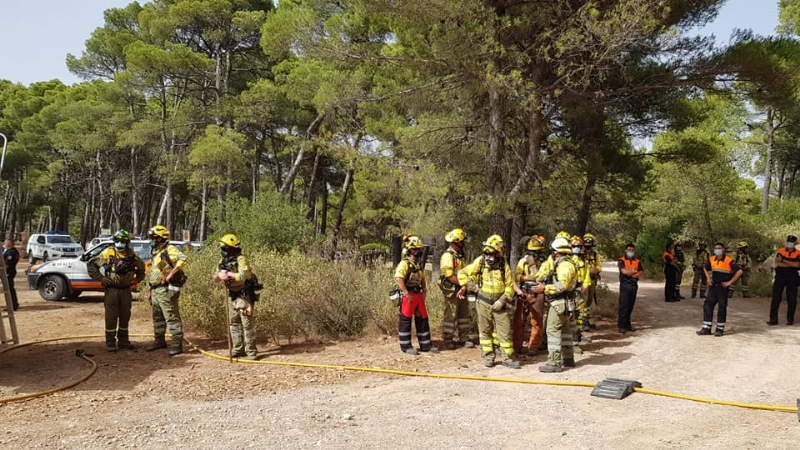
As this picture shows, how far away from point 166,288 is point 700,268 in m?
13.8

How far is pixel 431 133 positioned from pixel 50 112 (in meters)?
33.2

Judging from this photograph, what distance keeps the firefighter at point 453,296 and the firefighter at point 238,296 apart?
2796 millimetres

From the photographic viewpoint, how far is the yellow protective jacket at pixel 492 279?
7402mm

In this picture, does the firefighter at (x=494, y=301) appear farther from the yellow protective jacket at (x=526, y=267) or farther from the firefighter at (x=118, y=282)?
the firefighter at (x=118, y=282)

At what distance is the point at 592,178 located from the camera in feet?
45.1

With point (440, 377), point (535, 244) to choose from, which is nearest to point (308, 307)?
point (440, 377)

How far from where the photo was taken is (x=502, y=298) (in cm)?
730

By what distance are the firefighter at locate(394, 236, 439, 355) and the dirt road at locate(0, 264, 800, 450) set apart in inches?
12.4

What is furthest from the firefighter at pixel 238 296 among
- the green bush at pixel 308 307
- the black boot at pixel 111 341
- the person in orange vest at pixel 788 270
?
the person in orange vest at pixel 788 270

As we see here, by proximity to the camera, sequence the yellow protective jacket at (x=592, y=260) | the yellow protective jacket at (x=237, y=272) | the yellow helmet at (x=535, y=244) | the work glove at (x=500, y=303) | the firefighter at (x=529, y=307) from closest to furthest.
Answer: the work glove at (x=500, y=303), the yellow protective jacket at (x=237, y=272), the firefighter at (x=529, y=307), the yellow helmet at (x=535, y=244), the yellow protective jacket at (x=592, y=260)

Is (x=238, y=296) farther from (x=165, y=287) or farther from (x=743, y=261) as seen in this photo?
(x=743, y=261)

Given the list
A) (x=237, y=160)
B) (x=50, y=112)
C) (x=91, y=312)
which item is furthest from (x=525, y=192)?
(x=50, y=112)

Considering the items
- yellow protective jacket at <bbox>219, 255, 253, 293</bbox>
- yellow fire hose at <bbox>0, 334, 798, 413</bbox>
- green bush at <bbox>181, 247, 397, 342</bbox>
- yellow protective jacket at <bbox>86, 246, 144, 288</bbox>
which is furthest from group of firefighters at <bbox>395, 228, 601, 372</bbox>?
yellow protective jacket at <bbox>86, 246, 144, 288</bbox>

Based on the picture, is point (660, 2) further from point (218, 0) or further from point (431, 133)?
point (218, 0)
